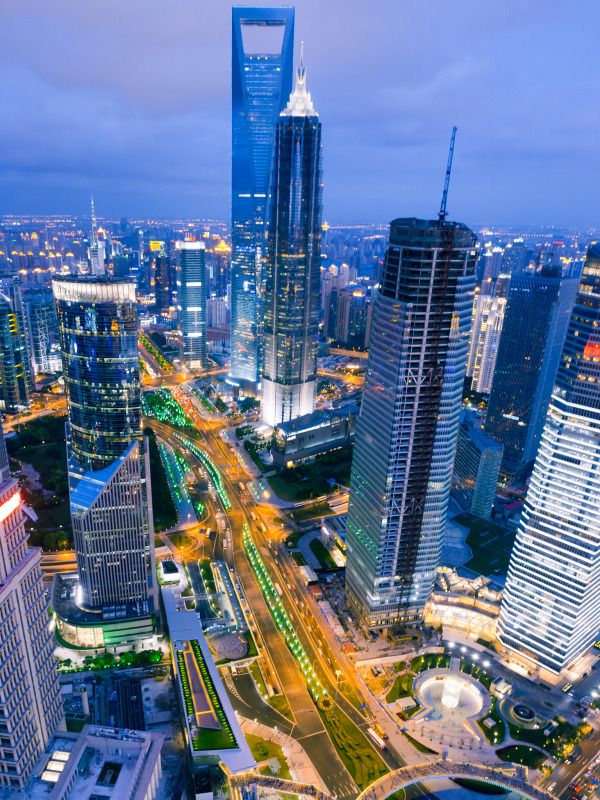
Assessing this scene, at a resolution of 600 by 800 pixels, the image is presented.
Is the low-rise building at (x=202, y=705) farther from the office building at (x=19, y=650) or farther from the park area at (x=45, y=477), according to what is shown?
the park area at (x=45, y=477)

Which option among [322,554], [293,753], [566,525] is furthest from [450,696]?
[322,554]

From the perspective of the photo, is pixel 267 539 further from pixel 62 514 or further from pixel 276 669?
pixel 62 514

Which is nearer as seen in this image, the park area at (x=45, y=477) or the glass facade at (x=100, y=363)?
the glass facade at (x=100, y=363)

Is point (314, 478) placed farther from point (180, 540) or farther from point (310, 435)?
point (180, 540)

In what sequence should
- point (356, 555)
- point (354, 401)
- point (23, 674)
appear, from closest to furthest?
point (23, 674) < point (356, 555) < point (354, 401)

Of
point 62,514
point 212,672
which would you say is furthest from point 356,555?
point 62,514

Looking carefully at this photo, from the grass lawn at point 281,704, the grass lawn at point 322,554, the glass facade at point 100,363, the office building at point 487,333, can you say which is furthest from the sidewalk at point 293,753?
the office building at point 487,333
